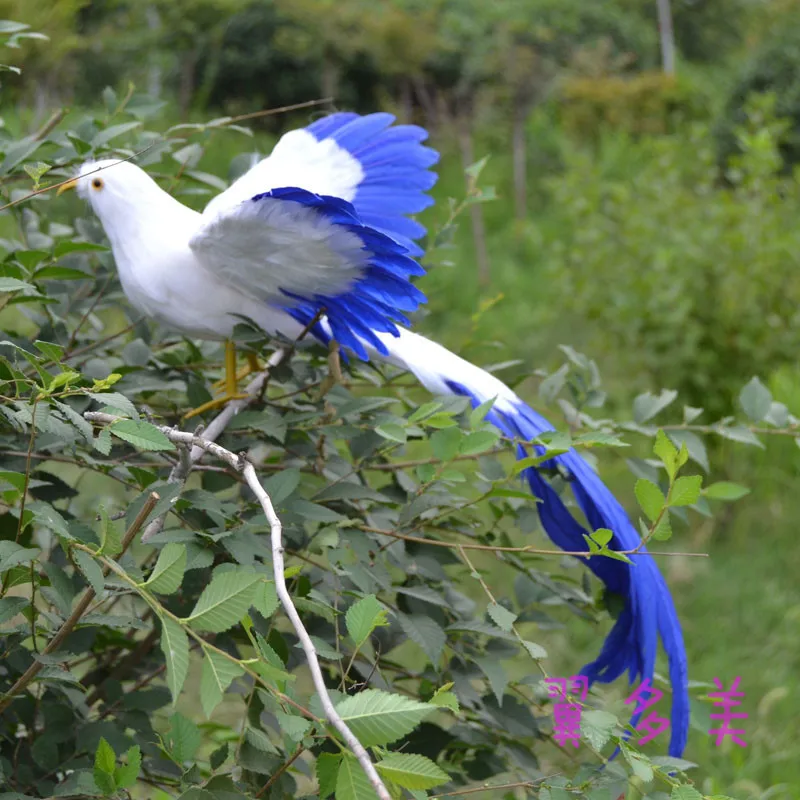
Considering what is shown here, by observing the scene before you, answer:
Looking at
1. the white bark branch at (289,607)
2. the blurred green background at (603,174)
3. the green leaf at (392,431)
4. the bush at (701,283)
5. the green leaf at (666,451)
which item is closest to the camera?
the white bark branch at (289,607)

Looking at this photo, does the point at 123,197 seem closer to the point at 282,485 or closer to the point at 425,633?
the point at 282,485

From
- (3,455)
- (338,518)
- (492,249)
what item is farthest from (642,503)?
(492,249)

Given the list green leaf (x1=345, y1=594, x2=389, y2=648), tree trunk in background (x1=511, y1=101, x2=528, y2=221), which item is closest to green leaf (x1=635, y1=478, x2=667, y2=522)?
green leaf (x1=345, y1=594, x2=389, y2=648)

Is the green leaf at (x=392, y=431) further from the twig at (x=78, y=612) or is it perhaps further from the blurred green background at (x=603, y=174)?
the blurred green background at (x=603, y=174)

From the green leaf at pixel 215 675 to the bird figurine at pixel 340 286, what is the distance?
39 centimetres

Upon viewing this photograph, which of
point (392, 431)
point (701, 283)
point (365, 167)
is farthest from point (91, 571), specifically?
point (701, 283)

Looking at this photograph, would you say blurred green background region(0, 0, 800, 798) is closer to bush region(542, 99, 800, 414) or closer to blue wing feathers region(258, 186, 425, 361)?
bush region(542, 99, 800, 414)

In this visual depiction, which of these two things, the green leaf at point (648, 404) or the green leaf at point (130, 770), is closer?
the green leaf at point (130, 770)

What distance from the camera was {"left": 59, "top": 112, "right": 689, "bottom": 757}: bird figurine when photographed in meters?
0.92

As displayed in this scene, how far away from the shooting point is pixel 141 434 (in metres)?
0.66

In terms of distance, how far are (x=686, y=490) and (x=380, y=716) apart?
1.03 ft

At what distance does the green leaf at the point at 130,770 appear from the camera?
0.66 meters

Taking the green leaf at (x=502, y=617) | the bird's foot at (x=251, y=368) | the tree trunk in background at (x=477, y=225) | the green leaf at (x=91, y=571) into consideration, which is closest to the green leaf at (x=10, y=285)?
the green leaf at (x=91, y=571)

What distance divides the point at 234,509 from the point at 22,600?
0.18 m
